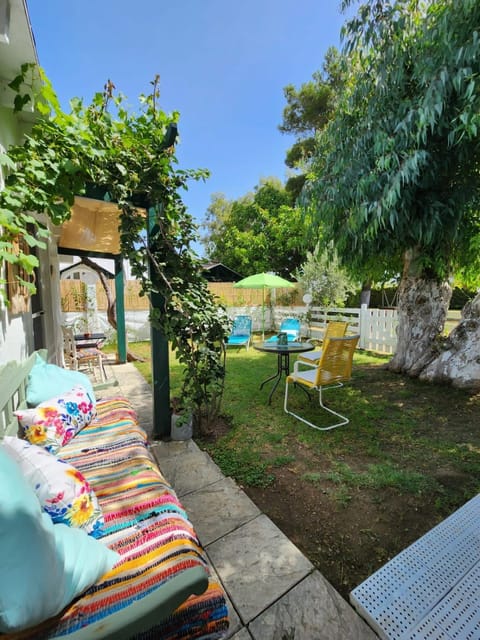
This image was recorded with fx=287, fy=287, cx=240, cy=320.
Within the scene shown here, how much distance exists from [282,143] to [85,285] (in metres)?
11.0

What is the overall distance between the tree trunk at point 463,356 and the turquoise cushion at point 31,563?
195 inches

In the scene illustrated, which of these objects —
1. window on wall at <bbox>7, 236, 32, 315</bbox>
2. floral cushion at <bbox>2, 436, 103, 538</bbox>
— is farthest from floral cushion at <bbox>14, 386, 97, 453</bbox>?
window on wall at <bbox>7, 236, 32, 315</bbox>

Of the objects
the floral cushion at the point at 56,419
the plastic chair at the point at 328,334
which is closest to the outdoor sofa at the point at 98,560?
the floral cushion at the point at 56,419

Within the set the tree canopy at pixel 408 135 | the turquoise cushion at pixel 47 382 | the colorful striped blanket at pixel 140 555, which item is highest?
the tree canopy at pixel 408 135

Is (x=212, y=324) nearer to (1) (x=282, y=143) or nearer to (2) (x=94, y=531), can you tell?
(2) (x=94, y=531)

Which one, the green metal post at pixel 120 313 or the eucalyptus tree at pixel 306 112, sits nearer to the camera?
the green metal post at pixel 120 313

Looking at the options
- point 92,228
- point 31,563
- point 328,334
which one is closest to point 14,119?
point 92,228

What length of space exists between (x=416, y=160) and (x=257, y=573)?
3775mm

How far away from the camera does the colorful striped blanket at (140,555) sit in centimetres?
86

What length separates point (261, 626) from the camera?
1222 mm

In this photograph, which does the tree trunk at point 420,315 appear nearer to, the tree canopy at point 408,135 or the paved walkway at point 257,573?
the tree canopy at point 408,135

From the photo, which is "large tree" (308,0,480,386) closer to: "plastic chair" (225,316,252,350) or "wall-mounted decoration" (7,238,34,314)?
"wall-mounted decoration" (7,238,34,314)

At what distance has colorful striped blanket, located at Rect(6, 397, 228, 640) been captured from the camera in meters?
0.86

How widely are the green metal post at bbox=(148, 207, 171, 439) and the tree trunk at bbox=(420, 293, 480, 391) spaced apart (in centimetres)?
406
